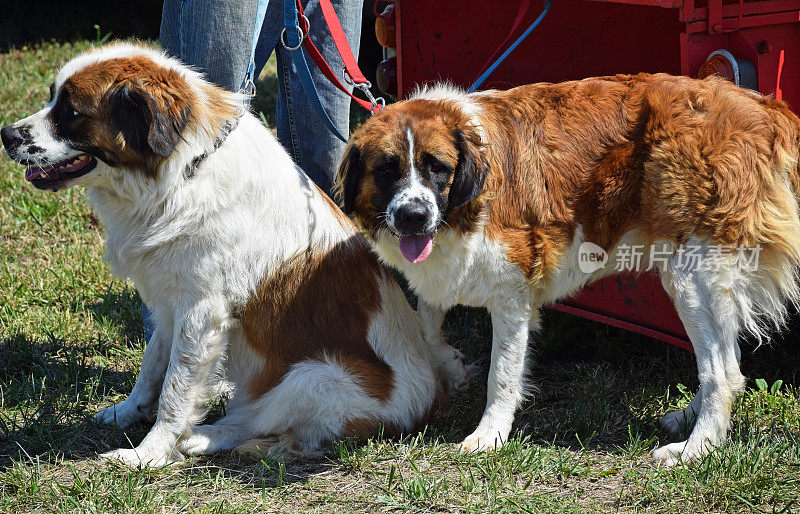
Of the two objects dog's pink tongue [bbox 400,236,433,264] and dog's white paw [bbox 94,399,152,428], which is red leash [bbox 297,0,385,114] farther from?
dog's white paw [bbox 94,399,152,428]

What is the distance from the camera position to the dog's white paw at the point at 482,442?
125 inches

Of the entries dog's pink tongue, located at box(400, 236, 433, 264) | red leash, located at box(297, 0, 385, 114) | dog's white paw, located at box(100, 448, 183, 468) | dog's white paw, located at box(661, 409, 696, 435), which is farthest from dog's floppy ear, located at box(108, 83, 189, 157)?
dog's white paw, located at box(661, 409, 696, 435)

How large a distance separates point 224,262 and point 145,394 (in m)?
0.83

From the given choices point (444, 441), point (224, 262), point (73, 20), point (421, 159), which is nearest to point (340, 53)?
point (421, 159)

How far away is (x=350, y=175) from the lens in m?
3.10

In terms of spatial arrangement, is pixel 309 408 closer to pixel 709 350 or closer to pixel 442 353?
pixel 442 353

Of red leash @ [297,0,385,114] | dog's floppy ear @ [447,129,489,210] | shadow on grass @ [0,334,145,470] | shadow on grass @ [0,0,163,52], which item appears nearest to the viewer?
dog's floppy ear @ [447,129,489,210]

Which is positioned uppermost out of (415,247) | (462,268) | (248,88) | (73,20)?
(73,20)

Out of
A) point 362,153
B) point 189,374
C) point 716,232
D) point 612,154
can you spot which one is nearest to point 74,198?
point 189,374

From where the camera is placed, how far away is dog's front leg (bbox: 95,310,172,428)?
3.50 m

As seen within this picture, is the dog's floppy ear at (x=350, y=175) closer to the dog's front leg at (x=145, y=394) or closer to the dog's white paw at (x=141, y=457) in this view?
the dog's front leg at (x=145, y=394)

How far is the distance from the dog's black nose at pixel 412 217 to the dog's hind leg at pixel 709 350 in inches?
39.5

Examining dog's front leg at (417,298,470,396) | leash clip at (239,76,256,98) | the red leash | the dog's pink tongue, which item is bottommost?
dog's front leg at (417,298,470,396)

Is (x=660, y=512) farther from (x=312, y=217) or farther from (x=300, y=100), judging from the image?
(x=300, y=100)
